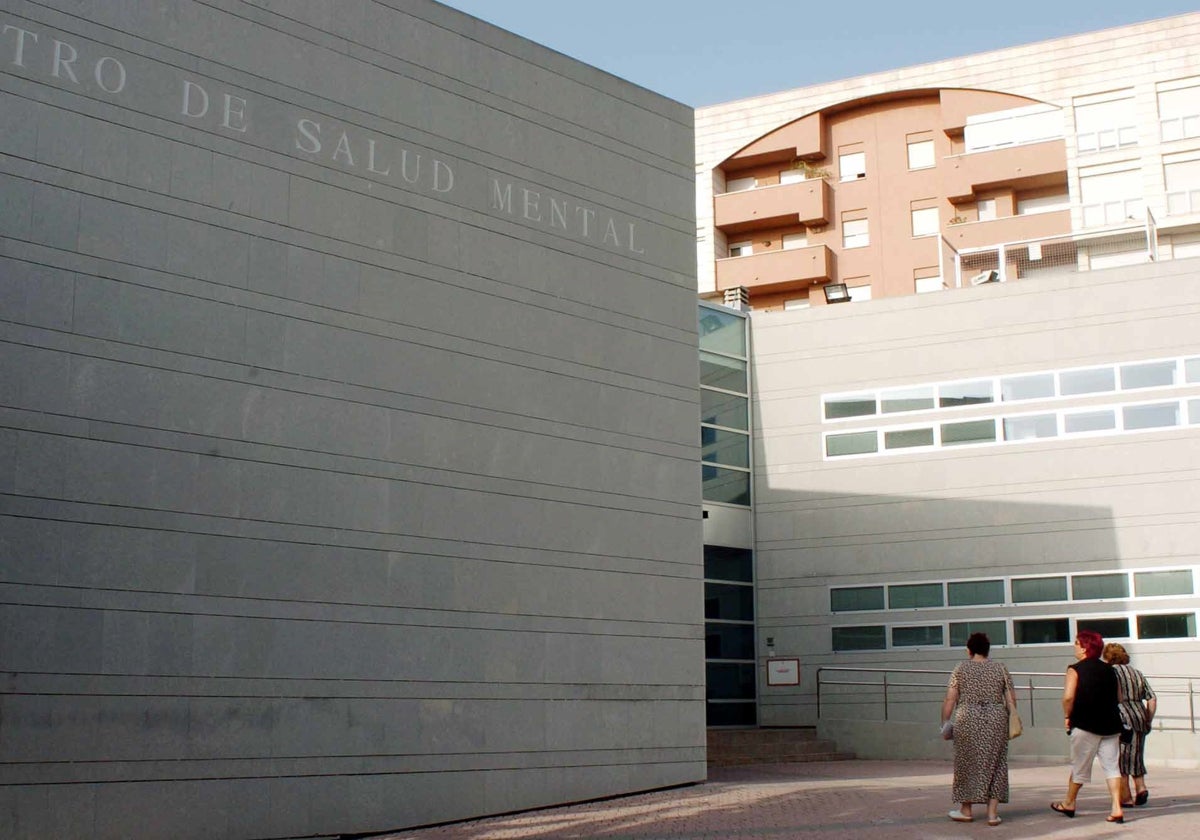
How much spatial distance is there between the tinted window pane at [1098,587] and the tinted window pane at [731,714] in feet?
19.8

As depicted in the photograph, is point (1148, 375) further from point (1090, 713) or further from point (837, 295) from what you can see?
point (1090, 713)

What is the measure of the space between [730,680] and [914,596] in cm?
361

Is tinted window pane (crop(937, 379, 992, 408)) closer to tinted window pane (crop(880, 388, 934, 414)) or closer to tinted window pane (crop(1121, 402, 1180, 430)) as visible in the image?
tinted window pane (crop(880, 388, 934, 414))

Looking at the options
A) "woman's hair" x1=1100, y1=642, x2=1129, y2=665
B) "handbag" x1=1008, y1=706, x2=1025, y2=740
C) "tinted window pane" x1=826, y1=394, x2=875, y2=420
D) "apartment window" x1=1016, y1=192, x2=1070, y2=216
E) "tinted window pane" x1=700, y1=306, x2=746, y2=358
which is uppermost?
"apartment window" x1=1016, y1=192, x2=1070, y2=216

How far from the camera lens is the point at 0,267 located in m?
11.8

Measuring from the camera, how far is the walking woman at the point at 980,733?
1149 cm

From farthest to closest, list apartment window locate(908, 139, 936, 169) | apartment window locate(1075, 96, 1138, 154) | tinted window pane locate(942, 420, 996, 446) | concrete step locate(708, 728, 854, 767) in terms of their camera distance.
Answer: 1. apartment window locate(908, 139, 936, 169)
2. apartment window locate(1075, 96, 1138, 154)
3. tinted window pane locate(942, 420, 996, 446)
4. concrete step locate(708, 728, 854, 767)

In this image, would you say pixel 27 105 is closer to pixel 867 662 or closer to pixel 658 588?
pixel 658 588

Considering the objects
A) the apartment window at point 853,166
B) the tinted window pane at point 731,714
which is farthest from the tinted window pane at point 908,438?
the apartment window at point 853,166

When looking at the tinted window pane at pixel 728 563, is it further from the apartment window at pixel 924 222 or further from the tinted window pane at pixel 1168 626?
the apartment window at pixel 924 222

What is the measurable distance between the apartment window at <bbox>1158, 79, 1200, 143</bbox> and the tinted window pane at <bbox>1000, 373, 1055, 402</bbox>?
14373 millimetres

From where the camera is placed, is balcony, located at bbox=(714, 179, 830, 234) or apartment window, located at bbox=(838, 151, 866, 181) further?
apartment window, located at bbox=(838, 151, 866, 181)

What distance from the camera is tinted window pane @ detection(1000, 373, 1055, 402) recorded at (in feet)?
79.0

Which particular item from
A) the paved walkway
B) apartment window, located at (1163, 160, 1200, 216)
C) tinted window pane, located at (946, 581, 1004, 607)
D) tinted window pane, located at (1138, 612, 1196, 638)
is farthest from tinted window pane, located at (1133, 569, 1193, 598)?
apartment window, located at (1163, 160, 1200, 216)
